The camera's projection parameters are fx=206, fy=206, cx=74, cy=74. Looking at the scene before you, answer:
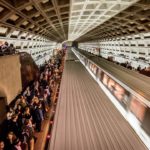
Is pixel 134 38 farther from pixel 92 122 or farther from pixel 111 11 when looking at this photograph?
pixel 92 122

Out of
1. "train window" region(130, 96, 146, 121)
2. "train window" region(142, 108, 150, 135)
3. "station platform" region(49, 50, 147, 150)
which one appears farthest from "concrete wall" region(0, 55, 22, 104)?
"train window" region(142, 108, 150, 135)

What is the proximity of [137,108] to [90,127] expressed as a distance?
1.26 meters

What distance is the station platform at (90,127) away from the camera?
14.4 ft

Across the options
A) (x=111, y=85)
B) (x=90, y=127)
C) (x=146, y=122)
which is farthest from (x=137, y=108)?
(x=111, y=85)

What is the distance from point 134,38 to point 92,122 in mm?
19377

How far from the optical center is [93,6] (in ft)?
48.0

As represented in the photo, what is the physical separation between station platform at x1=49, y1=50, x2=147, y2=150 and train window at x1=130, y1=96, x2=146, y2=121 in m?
0.45

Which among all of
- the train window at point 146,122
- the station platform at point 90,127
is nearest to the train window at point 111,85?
the station platform at point 90,127

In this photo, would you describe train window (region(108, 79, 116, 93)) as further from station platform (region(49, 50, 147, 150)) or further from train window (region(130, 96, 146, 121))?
train window (region(130, 96, 146, 121))

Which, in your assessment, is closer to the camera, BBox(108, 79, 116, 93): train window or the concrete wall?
BBox(108, 79, 116, 93): train window

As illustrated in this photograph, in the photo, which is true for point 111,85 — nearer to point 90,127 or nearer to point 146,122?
point 90,127

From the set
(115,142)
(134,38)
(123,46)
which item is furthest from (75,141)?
(123,46)

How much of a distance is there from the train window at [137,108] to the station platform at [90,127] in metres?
0.45

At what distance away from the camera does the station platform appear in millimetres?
4379
